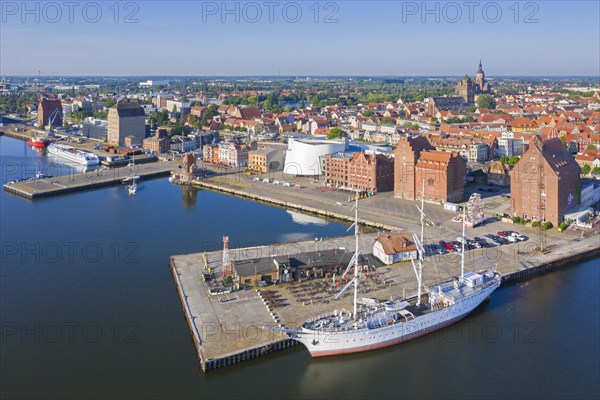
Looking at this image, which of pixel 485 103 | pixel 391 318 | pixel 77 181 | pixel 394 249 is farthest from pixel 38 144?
pixel 485 103

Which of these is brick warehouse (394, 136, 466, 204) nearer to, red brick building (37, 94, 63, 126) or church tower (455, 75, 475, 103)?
red brick building (37, 94, 63, 126)

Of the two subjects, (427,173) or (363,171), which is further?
(363,171)

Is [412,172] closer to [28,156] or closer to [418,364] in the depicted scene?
[418,364]

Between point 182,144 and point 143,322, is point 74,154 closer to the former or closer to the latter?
point 182,144

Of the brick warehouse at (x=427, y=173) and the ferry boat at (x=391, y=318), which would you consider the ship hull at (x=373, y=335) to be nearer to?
the ferry boat at (x=391, y=318)

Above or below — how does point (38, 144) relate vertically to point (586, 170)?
above

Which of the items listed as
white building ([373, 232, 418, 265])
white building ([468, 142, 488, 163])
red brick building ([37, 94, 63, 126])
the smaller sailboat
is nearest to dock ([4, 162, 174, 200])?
the smaller sailboat

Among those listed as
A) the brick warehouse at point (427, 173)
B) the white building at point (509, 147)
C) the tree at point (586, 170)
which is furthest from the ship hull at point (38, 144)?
the tree at point (586, 170)
